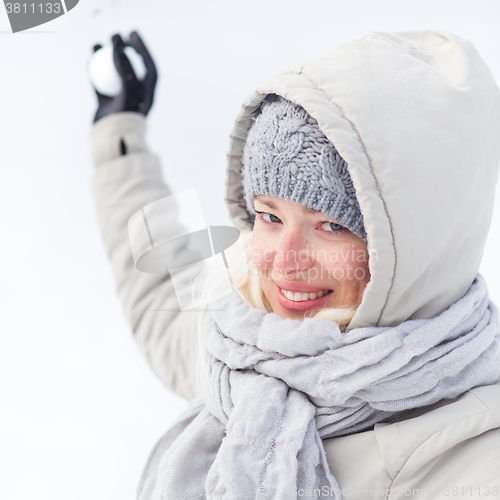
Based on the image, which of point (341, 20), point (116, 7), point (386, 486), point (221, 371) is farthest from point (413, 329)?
point (116, 7)

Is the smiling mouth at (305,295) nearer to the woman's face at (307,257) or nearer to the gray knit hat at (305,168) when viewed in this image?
the woman's face at (307,257)

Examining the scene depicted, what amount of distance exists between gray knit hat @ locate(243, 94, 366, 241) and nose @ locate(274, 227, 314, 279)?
0.21 feet

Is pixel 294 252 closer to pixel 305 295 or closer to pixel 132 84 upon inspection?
pixel 305 295

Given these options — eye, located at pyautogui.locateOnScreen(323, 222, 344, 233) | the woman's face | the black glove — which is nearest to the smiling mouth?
the woman's face

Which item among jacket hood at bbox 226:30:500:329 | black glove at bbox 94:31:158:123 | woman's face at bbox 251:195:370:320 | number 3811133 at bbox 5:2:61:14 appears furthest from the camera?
number 3811133 at bbox 5:2:61:14

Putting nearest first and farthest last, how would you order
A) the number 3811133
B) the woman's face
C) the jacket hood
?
the jacket hood < the woman's face < the number 3811133

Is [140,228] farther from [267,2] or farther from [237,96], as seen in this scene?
[267,2]

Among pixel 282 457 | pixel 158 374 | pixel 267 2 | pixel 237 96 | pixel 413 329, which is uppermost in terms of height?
pixel 267 2

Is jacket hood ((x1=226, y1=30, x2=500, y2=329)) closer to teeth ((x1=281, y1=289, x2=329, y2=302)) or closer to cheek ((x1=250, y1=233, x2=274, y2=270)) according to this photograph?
teeth ((x1=281, y1=289, x2=329, y2=302))

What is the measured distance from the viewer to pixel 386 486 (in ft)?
2.49

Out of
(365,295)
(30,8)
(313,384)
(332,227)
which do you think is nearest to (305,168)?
(332,227)

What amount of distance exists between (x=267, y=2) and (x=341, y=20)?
0.32 m

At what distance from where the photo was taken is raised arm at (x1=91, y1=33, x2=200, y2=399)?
124 centimetres

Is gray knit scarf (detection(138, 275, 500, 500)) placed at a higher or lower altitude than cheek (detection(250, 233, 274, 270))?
lower
